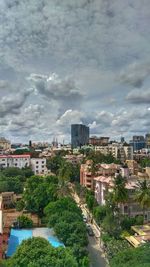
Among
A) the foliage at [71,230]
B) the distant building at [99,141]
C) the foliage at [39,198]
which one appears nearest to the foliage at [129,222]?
the foliage at [71,230]

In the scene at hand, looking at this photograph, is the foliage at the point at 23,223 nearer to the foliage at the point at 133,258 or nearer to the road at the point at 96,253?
the road at the point at 96,253

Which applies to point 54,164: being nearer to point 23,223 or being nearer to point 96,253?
point 23,223

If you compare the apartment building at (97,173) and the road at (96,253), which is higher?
the apartment building at (97,173)

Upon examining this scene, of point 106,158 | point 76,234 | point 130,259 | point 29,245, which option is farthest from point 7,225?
point 106,158

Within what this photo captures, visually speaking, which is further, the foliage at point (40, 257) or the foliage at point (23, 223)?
the foliage at point (23, 223)

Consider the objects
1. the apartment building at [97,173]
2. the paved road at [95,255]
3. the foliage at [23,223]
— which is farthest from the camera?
the apartment building at [97,173]

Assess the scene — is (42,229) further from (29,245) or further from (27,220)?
(29,245)

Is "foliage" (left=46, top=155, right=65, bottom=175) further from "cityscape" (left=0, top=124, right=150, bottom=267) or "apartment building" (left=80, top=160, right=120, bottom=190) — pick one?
"apartment building" (left=80, top=160, right=120, bottom=190)
